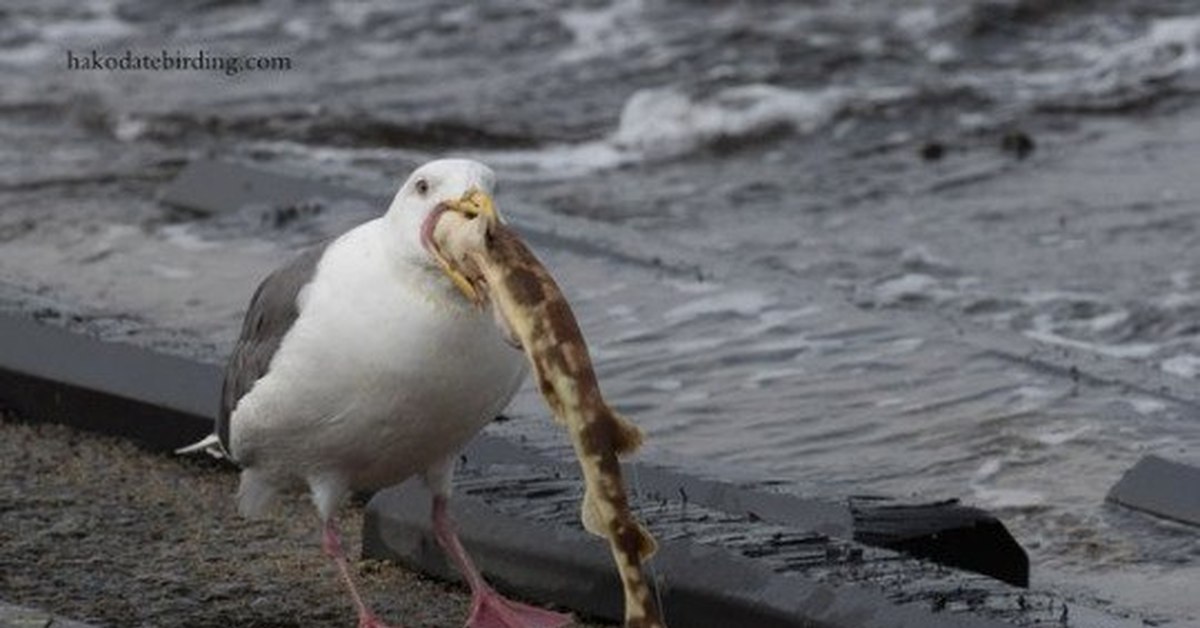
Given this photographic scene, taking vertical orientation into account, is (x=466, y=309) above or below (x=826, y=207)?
above

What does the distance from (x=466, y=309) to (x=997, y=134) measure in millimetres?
6723

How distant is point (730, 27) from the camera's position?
13.6 m

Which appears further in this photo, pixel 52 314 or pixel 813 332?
pixel 813 332

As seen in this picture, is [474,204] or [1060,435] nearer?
[474,204]

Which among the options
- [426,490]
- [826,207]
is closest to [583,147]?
[826,207]

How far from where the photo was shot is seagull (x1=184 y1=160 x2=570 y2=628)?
4.98 metres

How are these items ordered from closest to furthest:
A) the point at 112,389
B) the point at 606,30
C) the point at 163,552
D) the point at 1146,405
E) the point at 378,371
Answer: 1. the point at 378,371
2. the point at 163,552
3. the point at 112,389
4. the point at 1146,405
5. the point at 606,30

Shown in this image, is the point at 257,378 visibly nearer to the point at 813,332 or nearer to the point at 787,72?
the point at 813,332

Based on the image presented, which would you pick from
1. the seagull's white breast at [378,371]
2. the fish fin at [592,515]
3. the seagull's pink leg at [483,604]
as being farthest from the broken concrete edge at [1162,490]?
the fish fin at [592,515]

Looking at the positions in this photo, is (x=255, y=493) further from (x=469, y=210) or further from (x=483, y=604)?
(x=469, y=210)

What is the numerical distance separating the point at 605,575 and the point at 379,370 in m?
0.60

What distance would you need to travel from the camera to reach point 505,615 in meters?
5.22

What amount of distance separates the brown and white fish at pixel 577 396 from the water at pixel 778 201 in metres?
1.38

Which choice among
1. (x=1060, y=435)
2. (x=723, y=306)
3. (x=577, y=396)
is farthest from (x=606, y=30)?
(x=577, y=396)
